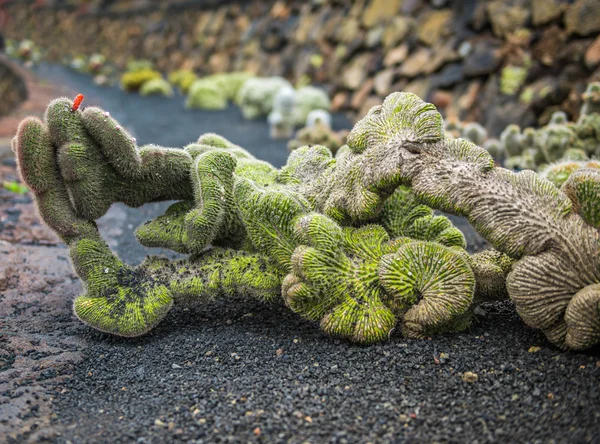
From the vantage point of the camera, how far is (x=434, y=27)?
6.52 meters

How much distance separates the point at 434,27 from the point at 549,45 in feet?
5.35

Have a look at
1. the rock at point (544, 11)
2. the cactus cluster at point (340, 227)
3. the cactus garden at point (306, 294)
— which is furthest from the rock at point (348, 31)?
the cactus cluster at point (340, 227)

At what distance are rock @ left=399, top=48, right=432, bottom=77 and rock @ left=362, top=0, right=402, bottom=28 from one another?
2.65 ft

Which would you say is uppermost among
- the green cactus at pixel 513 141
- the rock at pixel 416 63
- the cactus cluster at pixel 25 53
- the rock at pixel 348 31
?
the rock at pixel 348 31

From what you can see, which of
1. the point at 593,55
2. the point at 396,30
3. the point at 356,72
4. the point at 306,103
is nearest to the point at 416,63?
the point at 396,30

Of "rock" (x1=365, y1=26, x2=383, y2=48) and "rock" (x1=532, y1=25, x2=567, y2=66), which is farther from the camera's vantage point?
"rock" (x1=365, y1=26, x2=383, y2=48)

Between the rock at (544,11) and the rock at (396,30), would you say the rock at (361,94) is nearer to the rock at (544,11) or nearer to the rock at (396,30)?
the rock at (396,30)

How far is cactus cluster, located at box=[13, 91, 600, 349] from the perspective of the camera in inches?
74.3

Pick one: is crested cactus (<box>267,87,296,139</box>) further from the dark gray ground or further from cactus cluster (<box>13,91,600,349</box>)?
the dark gray ground

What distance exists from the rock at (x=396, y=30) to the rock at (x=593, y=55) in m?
2.55

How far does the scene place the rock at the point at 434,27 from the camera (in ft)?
21.0

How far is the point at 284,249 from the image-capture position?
2203 millimetres

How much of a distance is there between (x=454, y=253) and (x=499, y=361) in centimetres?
41

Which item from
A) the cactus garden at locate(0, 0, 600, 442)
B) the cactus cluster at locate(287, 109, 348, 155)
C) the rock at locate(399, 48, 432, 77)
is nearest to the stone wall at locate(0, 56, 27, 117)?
the cactus cluster at locate(287, 109, 348, 155)
